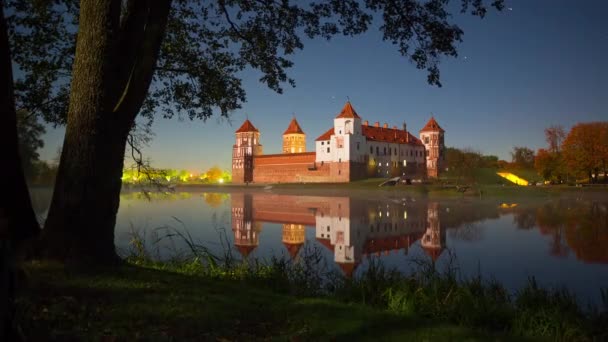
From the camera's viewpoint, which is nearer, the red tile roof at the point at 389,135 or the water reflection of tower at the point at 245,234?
the water reflection of tower at the point at 245,234

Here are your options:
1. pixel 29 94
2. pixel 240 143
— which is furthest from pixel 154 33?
pixel 240 143

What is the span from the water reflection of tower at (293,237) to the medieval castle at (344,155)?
55.5m

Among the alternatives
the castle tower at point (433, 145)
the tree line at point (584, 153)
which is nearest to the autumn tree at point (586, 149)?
the tree line at point (584, 153)

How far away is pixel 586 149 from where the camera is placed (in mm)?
48812

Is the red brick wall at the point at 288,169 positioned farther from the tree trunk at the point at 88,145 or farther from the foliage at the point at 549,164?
the tree trunk at the point at 88,145

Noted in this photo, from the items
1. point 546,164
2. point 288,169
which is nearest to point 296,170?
point 288,169

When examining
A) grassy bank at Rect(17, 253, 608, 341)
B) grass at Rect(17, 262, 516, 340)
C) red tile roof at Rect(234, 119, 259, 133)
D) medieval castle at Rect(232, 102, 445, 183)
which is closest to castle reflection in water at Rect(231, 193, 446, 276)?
grassy bank at Rect(17, 253, 608, 341)

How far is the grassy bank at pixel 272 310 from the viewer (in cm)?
386

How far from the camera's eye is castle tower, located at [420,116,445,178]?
86312 millimetres

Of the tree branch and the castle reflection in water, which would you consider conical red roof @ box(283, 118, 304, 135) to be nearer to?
the castle reflection in water

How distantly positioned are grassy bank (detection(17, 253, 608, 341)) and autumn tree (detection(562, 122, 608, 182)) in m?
48.5

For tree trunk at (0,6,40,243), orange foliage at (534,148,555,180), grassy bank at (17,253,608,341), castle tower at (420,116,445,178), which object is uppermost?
castle tower at (420,116,445,178)

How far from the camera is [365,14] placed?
797 centimetres

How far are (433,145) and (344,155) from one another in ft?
72.5
